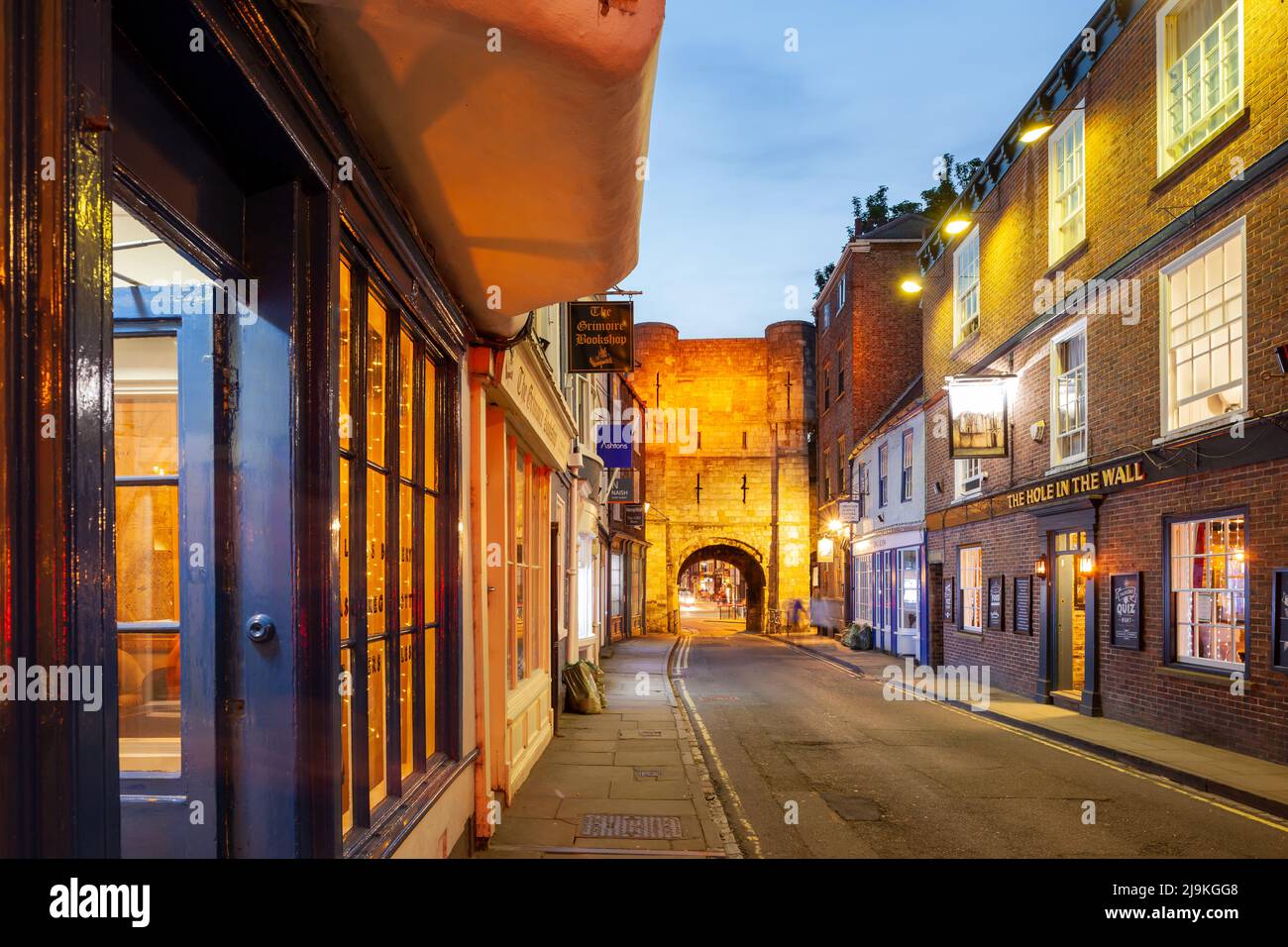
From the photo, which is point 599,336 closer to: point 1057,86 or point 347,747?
point 347,747

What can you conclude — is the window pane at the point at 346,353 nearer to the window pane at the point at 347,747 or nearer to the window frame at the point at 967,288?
the window pane at the point at 347,747

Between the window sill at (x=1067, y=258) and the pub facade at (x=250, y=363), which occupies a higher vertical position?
the window sill at (x=1067, y=258)

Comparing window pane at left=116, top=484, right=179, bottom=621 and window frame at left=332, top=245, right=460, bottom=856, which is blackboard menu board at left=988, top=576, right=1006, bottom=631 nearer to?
window frame at left=332, top=245, right=460, bottom=856

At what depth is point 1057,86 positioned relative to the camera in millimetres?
14586

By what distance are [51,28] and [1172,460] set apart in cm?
1237

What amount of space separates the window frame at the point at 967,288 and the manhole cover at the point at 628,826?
563 inches

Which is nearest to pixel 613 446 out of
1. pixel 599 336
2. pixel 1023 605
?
pixel 1023 605

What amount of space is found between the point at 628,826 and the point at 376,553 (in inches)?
158

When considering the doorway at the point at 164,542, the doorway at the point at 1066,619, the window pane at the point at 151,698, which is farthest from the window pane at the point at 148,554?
the doorway at the point at 1066,619

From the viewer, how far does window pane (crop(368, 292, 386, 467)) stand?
174 inches

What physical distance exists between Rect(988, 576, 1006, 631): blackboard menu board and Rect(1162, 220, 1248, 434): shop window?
6.35 meters

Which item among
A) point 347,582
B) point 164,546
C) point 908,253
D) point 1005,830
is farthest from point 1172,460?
point 908,253

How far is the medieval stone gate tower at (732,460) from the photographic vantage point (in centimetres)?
3988

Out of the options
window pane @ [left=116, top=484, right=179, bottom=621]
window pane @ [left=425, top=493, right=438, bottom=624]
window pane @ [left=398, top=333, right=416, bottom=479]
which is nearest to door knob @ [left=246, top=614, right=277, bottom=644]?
window pane @ [left=116, top=484, right=179, bottom=621]
